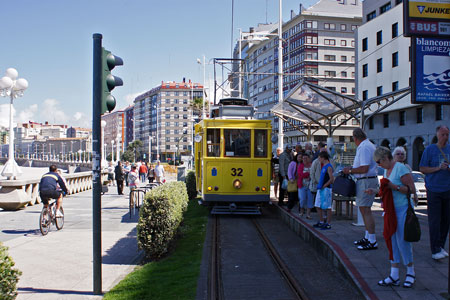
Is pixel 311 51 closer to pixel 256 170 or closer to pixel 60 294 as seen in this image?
pixel 256 170

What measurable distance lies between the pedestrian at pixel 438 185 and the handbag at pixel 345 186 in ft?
4.18

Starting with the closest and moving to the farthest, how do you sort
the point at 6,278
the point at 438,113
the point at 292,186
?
the point at 6,278 < the point at 292,186 < the point at 438,113

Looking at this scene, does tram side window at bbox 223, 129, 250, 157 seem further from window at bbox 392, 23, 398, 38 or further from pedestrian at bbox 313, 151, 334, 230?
window at bbox 392, 23, 398, 38

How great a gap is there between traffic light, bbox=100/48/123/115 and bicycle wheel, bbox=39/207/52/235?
20.1 feet

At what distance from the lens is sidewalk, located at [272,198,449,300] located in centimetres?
557

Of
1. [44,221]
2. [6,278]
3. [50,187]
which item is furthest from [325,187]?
[44,221]

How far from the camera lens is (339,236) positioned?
29.3ft

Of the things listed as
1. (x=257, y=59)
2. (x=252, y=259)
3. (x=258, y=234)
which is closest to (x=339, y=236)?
(x=252, y=259)

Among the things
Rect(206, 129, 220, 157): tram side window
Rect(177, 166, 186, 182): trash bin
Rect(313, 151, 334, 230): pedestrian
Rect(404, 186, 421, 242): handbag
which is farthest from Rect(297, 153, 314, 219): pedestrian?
Rect(177, 166, 186, 182): trash bin

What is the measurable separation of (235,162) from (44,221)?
5797 mm

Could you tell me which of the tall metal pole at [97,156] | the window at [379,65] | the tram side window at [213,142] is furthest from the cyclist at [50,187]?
the window at [379,65]

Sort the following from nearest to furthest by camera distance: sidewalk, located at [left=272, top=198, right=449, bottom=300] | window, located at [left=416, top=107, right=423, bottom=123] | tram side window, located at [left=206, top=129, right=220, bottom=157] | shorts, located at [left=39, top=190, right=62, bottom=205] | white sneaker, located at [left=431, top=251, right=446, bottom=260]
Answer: sidewalk, located at [left=272, top=198, right=449, bottom=300] → white sneaker, located at [left=431, top=251, right=446, bottom=260] → shorts, located at [left=39, top=190, right=62, bottom=205] → tram side window, located at [left=206, top=129, right=220, bottom=157] → window, located at [left=416, top=107, right=423, bottom=123]

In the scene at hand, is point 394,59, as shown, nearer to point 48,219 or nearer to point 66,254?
point 48,219

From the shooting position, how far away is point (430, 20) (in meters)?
6.05
